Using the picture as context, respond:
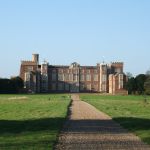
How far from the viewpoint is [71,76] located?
155375 mm

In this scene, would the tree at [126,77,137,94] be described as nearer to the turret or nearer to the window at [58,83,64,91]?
the window at [58,83,64,91]

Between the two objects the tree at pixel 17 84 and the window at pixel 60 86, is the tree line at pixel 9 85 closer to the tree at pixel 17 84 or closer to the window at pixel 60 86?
the tree at pixel 17 84

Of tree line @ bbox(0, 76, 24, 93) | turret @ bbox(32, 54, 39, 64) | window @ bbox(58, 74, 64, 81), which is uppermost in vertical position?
turret @ bbox(32, 54, 39, 64)

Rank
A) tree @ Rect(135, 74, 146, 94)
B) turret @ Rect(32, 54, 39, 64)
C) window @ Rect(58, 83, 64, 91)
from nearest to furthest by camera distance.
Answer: tree @ Rect(135, 74, 146, 94) < window @ Rect(58, 83, 64, 91) < turret @ Rect(32, 54, 39, 64)

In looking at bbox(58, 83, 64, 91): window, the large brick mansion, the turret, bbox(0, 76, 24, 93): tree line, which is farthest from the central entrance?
bbox(0, 76, 24, 93): tree line

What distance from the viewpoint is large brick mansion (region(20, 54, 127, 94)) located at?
15200cm

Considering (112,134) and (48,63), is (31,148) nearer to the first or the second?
(112,134)

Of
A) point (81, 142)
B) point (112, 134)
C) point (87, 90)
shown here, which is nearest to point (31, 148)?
point (81, 142)

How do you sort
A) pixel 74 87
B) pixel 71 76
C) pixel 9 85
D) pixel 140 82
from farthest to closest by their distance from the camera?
pixel 71 76, pixel 74 87, pixel 9 85, pixel 140 82

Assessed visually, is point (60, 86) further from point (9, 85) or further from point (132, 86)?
point (132, 86)

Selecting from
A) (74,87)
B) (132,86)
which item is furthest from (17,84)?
(74,87)

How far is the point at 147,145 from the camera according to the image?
13172 millimetres

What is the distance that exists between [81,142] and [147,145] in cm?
177

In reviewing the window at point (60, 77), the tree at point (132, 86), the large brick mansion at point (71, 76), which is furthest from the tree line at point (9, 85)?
the window at point (60, 77)
